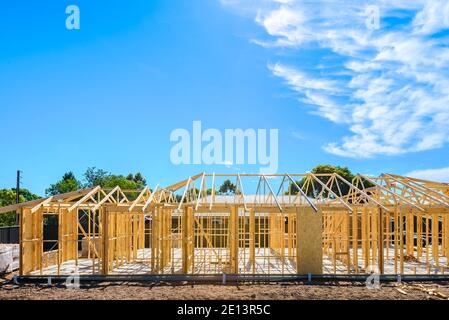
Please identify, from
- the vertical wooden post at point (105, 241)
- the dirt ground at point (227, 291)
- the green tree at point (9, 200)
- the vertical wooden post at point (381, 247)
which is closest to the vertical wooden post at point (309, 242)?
the dirt ground at point (227, 291)

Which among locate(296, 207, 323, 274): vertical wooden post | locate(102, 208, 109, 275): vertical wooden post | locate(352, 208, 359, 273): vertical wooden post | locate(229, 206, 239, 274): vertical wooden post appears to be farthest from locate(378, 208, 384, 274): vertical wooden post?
locate(102, 208, 109, 275): vertical wooden post

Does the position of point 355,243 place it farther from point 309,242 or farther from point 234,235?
point 234,235

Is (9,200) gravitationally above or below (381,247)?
above

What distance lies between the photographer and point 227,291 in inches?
519

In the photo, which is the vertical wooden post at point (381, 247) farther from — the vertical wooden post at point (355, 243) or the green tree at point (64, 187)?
the green tree at point (64, 187)

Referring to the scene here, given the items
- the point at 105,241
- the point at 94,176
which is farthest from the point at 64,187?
the point at 105,241

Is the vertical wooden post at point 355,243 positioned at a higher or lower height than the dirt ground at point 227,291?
higher

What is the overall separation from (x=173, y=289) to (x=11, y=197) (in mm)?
39918

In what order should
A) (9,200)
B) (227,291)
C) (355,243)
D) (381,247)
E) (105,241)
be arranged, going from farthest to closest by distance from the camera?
(9,200), (105,241), (381,247), (355,243), (227,291)

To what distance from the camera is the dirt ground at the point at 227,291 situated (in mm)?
12367

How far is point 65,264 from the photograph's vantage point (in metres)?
18.6
